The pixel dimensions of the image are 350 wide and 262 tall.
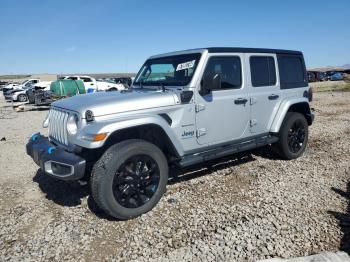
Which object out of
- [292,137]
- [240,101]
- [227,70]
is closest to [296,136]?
[292,137]

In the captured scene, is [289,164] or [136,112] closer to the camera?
[136,112]

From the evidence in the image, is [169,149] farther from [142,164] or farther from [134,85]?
[134,85]

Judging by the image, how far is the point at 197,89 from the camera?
4.62 meters

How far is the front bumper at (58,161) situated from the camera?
378cm

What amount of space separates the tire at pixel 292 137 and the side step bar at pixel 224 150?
0.25 m

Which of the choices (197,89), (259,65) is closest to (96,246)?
(197,89)

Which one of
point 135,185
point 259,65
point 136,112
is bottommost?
point 135,185

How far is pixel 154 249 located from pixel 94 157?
1426mm

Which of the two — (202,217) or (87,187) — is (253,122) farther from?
(87,187)

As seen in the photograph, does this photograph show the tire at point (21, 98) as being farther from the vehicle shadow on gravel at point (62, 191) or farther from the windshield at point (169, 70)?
the windshield at point (169, 70)

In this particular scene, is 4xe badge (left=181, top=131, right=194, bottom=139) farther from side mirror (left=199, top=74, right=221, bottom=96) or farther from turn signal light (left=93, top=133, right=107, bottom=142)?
turn signal light (left=93, top=133, right=107, bottom=142)

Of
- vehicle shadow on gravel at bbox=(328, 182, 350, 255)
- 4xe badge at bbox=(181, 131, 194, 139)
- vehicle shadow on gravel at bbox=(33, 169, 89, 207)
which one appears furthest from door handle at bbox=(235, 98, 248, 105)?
vehicle shadow on gravel at bbox=(33, 169, 89, 207)

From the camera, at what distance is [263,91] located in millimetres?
5652

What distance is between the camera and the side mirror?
451 cm
